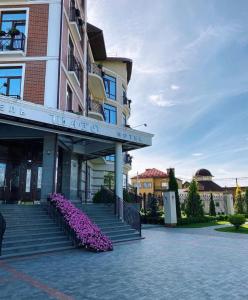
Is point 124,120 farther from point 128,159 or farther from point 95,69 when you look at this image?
point 95,69

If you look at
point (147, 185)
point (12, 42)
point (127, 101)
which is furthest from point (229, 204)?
point (147, 185)

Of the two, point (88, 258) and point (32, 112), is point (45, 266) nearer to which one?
point (88, 258)

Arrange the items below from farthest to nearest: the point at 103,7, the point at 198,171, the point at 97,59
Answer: the point at 198,171, the point at 97,59, the point at 103,7

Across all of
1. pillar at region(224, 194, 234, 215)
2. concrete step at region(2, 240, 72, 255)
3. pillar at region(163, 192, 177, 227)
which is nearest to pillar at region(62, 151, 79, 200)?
pillar at region(163, 192, 177, 227)

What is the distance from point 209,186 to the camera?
157 ft

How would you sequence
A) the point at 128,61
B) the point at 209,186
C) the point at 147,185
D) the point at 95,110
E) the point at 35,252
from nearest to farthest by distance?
the point at 35,252 → the point at 95,110 → the point at 128,61 → the point at 209,186 → the point at 147,185

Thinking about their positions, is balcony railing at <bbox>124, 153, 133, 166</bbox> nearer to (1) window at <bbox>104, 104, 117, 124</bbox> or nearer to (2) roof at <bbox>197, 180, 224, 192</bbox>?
(1) window at <bbox>104, 104, 117, 124</bbox>

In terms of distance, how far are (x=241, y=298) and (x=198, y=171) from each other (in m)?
48.9

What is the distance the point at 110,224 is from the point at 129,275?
609 centimetres

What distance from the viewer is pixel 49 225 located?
10016 millimetres

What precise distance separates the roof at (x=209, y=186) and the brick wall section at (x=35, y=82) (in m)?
38.0

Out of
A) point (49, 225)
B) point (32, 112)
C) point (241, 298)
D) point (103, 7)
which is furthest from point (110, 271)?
point (103, 7)

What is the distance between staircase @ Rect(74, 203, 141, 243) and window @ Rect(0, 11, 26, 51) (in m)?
8.16

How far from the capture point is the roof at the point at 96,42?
69.9ft
